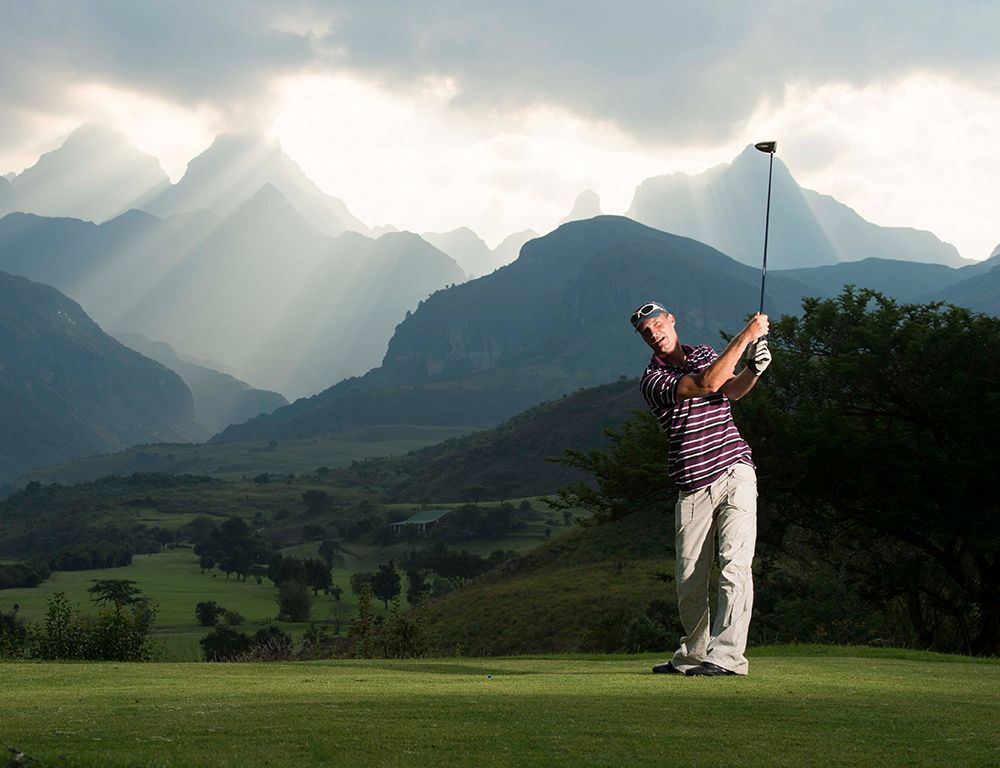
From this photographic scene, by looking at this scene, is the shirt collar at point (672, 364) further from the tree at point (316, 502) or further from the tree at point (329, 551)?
the tree at point (316, 502)

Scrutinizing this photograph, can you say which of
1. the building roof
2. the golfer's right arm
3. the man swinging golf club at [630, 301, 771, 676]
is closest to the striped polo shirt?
the man swinging golf club at [630, 301, 771, 676]

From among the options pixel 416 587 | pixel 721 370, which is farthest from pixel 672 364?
pixel 416 587

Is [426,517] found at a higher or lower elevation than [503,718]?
lower

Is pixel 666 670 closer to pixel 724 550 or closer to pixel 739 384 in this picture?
pixel 724 550

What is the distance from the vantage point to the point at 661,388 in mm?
9250

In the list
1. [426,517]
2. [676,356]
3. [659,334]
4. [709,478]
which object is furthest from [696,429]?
[426,517]

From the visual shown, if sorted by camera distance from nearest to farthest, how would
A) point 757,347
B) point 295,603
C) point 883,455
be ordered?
point 757,347, point 883,455, point 295,603

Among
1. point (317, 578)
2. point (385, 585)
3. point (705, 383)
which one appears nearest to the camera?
point (705, 383)

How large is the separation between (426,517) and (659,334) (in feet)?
382

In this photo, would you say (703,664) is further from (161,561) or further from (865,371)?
(161,561)

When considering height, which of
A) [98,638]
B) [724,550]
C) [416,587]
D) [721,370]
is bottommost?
[416,587]

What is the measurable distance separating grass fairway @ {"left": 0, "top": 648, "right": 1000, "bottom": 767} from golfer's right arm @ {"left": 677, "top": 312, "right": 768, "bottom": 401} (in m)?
2.30

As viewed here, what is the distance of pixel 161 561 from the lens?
110938 mm

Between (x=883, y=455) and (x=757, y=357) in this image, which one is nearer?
(x=757, y=357)
